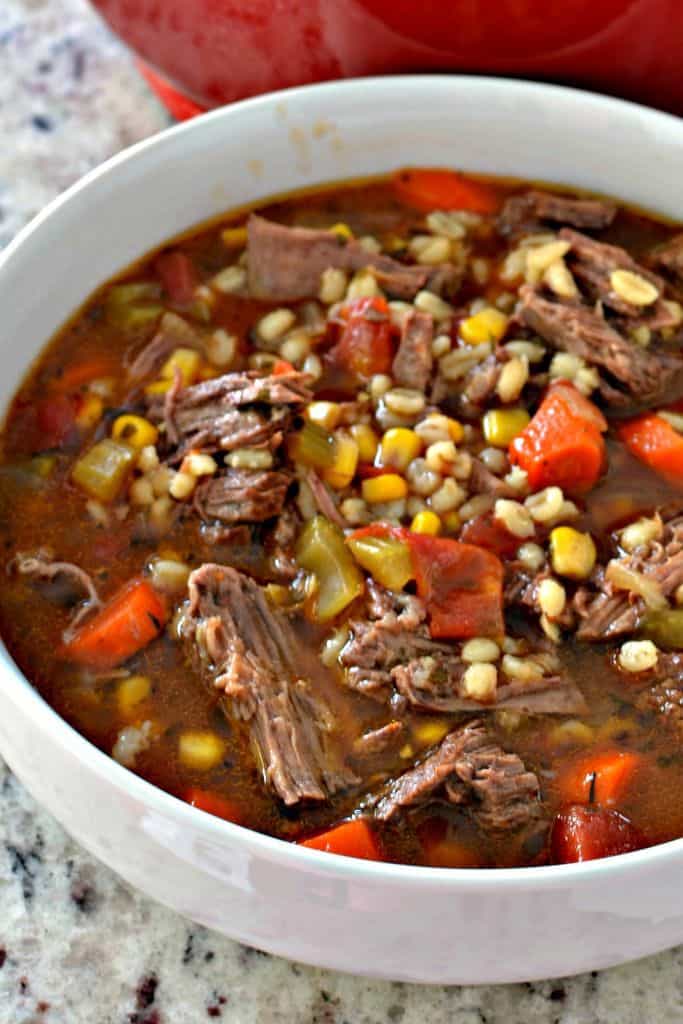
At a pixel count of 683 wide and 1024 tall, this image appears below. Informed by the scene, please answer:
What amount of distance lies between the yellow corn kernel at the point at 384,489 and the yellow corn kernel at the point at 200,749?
0.64m

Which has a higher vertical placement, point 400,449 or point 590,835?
point 400,449

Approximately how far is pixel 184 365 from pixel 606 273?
Result: 40.2 inches

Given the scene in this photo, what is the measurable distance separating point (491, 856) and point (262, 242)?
1.58 meters

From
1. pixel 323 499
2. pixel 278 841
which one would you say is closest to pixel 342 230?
pixel 323 499

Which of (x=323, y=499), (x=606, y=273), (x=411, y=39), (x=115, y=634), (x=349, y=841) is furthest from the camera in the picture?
(x=411, y=39)

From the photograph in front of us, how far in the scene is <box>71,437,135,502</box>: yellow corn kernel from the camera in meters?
2.97

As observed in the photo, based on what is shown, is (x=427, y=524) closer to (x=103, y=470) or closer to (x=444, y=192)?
(x=103, y=470)

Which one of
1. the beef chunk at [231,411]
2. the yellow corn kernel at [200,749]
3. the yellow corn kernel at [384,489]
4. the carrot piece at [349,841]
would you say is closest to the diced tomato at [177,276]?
the beef chunk at [231,411]

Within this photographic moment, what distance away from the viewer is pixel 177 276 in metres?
3.38

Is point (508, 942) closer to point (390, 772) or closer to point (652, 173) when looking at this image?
point (390, 772)

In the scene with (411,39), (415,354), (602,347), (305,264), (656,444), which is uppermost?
(411,39)

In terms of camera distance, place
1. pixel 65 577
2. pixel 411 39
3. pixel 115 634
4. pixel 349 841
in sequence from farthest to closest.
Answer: pixel 411 39, pixel 65 577, pixel 115 634, pixel 349 841

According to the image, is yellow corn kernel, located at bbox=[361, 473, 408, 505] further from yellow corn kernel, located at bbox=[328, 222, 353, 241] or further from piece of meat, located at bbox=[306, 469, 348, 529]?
yellow corn kernel, located at bbox=[328, 222, 353, 241]

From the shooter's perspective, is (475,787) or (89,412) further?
(89,412)
